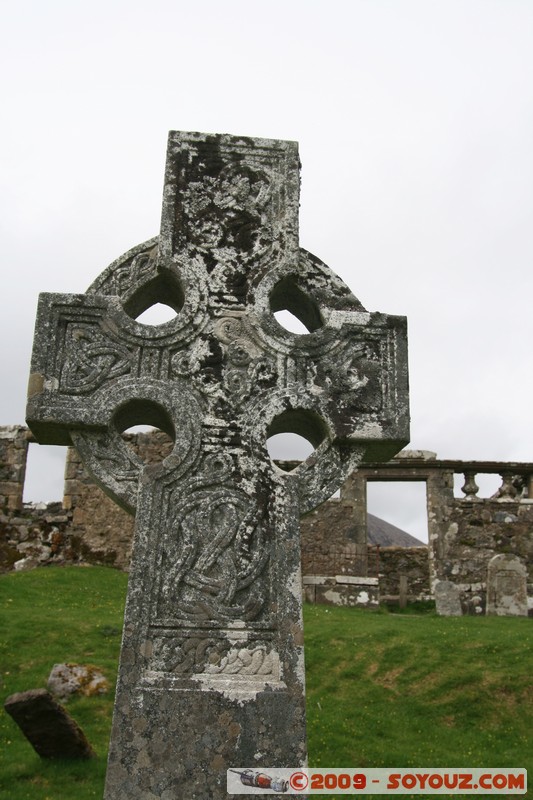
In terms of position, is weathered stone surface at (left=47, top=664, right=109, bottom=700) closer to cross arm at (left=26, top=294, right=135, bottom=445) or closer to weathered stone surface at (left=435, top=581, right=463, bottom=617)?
cross arm at (left=26, top=294, right=135, bottom=445)

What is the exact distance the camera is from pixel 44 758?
6.25 m

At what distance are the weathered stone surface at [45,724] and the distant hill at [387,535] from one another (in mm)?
34198

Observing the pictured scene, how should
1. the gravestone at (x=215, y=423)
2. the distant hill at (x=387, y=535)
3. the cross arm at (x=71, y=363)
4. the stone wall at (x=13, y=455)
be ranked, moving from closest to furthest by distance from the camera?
the gravestone at (x=215, y=423) < the cross arm at (x=71, y=363) < the stone wall at (x=13, y=455) < the distant hill at (x=387, y=535)

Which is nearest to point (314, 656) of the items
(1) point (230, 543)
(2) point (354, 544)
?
(1) point (230, 543)

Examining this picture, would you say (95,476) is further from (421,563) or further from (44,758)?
(421,563)

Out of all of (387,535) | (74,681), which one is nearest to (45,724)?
(74,681)

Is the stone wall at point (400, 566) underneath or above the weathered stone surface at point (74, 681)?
above

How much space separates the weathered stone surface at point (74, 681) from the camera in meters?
7.90

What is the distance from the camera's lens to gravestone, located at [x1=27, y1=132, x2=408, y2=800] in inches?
109

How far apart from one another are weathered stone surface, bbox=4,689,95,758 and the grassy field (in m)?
0.12

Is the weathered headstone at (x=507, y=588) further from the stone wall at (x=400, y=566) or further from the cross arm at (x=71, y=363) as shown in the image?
the cross arm at (x=71, y=363)

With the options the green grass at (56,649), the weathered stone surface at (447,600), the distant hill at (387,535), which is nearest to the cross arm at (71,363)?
the green grass at (56,649)

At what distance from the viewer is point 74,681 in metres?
8.01

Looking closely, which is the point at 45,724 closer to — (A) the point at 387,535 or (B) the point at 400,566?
(B) the point at 400,566
